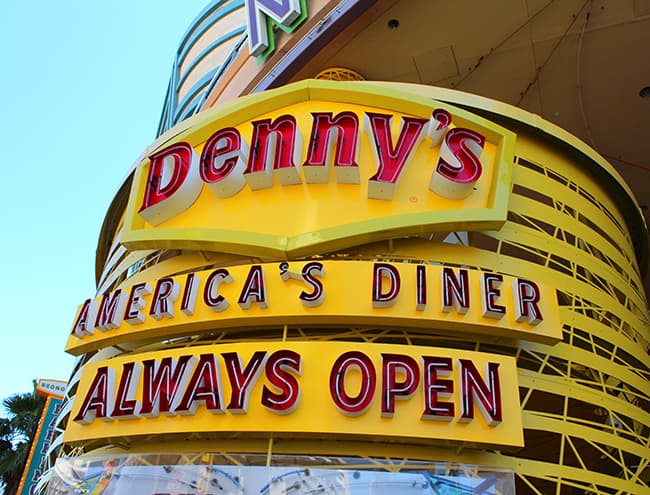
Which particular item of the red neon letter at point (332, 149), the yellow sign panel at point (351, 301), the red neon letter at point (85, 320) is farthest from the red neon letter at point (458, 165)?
the red neon letter at point (85, 320)

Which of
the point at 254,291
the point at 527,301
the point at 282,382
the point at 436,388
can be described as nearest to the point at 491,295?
the point at 527,301

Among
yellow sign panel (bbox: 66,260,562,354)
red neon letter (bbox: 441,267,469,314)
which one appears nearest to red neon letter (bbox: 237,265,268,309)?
yellow sign panel (bbox: 66,260,562,354)

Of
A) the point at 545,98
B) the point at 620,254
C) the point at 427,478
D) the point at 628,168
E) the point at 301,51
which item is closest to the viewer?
the point at 427,478

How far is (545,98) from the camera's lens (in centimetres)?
1958

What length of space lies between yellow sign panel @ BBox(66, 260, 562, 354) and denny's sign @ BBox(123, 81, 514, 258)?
2.38 feet

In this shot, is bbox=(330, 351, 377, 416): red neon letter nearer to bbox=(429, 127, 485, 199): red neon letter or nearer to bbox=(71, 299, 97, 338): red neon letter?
bbox=(429, 127, 485, 199): red neon letter

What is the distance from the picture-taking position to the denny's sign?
37.2 feet

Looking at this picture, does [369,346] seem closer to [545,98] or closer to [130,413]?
[130,413]

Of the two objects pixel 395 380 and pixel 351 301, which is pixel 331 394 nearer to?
pixel 395 380

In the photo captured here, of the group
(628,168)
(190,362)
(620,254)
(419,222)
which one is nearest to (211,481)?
(190,362)

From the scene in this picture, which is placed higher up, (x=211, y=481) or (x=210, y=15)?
(x=210, y=15)

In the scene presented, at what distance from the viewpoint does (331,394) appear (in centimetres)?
934

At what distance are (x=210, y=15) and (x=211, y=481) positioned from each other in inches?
1447

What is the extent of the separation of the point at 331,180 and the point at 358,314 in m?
3.05
